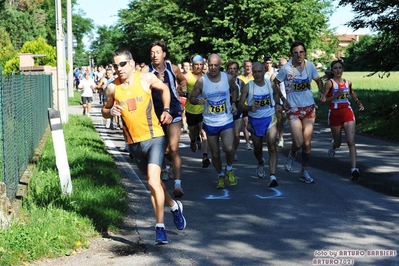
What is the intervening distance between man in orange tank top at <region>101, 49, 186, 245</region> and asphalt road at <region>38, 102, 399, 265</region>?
53 centimetres

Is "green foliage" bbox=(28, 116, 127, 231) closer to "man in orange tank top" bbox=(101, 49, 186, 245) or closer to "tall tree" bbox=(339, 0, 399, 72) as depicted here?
"man in orange tank top" bbox=(101, 49, 186, 245)

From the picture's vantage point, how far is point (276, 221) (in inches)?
323

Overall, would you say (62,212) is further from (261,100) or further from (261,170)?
(261,170)

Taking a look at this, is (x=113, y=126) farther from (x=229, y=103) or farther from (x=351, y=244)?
(x=351, y=244)

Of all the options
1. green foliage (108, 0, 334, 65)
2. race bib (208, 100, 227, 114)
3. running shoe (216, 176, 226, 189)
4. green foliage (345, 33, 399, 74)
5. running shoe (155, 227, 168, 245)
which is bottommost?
running shoe (216, 176, 226, 189)

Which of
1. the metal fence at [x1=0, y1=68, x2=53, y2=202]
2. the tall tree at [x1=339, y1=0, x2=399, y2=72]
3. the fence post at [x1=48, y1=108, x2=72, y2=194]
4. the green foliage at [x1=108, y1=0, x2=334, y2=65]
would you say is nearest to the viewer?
the metal fence at [x1=0, y1=68, x2=53, y2=202]

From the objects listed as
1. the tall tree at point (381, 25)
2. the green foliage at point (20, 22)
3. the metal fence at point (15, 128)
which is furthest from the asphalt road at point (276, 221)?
the green foliage at point (20, 22)

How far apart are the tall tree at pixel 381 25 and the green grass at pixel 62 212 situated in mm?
11246

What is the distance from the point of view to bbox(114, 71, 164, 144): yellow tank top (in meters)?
7.16

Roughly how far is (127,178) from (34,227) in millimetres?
4622

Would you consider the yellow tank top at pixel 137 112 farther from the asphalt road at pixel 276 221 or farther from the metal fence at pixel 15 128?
the metal fence at pixel 15 128

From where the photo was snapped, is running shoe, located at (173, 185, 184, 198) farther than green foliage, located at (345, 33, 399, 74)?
No

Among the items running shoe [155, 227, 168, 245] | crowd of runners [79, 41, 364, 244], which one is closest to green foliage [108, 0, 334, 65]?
crowd of runners [79, 41, 364, 244]

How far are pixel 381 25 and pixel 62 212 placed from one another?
15.2 meters
